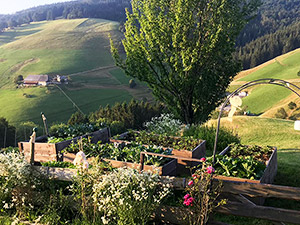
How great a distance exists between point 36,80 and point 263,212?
7402cm

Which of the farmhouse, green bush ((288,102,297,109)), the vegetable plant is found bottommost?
green bush ((288,102,297,109))

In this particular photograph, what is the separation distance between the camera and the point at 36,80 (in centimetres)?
7269

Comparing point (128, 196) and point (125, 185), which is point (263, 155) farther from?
point (128, 196)

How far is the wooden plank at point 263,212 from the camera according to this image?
476 cm

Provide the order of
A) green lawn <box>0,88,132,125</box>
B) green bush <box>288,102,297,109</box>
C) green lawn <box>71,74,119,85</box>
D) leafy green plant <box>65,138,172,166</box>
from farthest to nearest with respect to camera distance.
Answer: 1. green lawn <box>71,74,119,85</box>
2. green lawn <box>0,88,132,125</box>
3. green bush <box>288,102,297,109</box>
4. leafy green plant <box>65,138,172,166</box>

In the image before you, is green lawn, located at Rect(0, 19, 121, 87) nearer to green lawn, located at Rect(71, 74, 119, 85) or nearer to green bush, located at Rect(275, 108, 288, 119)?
green lawn, located at Rect(71, 74, 119, 85)

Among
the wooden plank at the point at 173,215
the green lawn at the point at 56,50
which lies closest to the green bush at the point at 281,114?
the wooden plank at the point at 173,215

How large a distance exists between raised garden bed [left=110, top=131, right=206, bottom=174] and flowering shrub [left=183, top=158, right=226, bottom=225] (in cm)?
248

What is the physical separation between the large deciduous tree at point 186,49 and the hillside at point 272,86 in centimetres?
4016

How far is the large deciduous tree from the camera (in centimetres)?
1477

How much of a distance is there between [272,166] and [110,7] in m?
162

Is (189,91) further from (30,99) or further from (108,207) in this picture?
(30,99)

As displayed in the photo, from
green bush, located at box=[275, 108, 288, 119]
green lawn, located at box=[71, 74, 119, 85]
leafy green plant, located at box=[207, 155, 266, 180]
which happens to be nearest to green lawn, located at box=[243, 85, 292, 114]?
green bush, located at box=[275, 108, 288, 119]

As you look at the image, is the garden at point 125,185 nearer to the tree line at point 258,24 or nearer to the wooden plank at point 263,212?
the wooden plank at point 263,212
